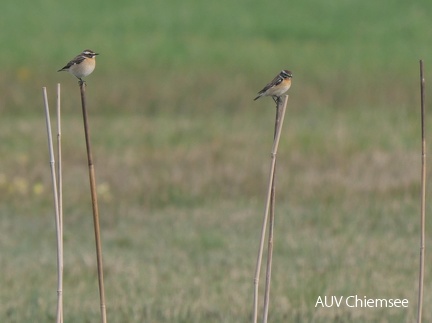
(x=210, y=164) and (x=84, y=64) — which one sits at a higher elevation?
(x=210, y=164)

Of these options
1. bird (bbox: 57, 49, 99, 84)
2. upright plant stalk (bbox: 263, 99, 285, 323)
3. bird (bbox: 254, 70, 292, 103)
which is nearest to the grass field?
upright plant stalk (bbox: 263, 99, 285, 323)

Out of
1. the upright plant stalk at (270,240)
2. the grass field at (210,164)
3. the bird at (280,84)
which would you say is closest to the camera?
the upright plant stalk at (270,240)

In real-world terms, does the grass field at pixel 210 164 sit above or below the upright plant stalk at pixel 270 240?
above

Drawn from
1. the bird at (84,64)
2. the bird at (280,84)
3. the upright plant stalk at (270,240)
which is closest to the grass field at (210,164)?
the upright plant stalk at (270,240)

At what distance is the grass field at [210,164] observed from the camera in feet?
25.4

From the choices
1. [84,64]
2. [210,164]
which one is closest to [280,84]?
[84,64]

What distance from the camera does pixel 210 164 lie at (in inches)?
532

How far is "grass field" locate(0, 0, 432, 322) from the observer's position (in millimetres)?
7730

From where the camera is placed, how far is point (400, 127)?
16.9m

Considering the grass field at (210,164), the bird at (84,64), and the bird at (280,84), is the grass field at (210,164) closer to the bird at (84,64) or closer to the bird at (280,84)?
the bird at (280,84)

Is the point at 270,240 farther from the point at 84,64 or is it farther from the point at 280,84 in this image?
the point at 84,64

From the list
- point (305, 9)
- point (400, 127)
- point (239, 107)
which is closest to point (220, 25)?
point (305, 9)

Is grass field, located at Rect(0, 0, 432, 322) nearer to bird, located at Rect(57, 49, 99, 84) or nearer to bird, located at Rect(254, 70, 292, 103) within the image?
bird, located at Rect(254, 70, 292, 103)

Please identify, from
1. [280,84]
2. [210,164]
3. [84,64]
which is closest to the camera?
[84,64]
